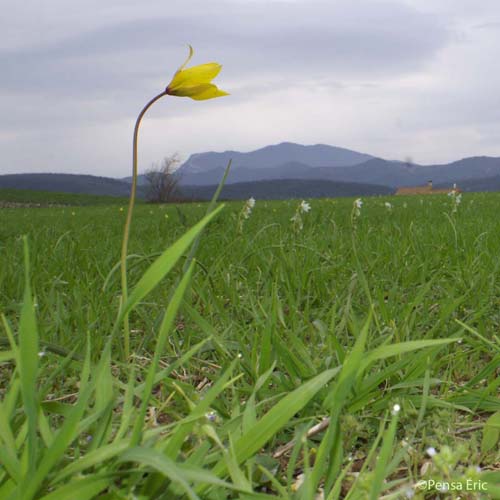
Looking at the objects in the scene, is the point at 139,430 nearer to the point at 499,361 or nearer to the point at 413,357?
the point at 413,357

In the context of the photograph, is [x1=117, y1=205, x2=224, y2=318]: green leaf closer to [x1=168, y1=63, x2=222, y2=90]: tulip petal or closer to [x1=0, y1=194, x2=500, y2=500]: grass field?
[x1=0, y1=194, x2=500, y2=500]: grass field

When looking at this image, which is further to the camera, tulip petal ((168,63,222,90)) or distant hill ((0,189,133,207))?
distant hill ((0,189,133,207))

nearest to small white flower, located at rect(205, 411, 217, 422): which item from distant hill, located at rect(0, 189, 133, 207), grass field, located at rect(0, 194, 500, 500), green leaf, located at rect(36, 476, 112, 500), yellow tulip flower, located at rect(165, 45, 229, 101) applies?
grass field, located at rect(0, 194, 500, 500)

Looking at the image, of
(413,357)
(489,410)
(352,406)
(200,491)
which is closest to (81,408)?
(200,491)

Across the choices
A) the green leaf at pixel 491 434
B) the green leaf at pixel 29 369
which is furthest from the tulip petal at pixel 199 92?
the green leaf at pixel 491 434

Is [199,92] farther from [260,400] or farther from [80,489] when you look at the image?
[80,489]

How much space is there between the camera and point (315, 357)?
2225 millimetres

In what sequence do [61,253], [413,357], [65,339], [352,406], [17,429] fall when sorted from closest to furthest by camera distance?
[17,429] < [352,406] < [413,357] < [65,339] < [61,253]

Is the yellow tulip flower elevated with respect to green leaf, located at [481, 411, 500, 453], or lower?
elevated

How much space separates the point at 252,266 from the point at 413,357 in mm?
2141

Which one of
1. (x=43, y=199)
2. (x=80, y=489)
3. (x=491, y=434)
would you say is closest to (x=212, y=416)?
(x=80, y=489)

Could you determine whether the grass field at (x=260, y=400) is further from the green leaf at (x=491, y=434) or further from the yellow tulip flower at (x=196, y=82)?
the yellow tulip flower at (x=196, y=82)

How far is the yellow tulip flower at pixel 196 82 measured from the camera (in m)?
1.75

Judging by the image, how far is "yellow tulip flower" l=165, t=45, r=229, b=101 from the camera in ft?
5.74
